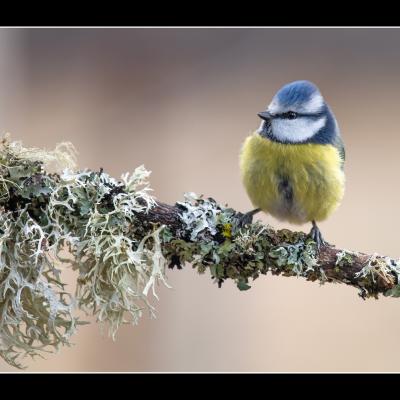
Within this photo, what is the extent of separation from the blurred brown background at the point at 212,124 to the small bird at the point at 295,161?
1.09 meters

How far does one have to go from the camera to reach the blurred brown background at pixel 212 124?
3.08 metres

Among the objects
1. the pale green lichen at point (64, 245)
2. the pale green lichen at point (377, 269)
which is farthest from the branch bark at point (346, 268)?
the pale green lichen at point (64, 245)

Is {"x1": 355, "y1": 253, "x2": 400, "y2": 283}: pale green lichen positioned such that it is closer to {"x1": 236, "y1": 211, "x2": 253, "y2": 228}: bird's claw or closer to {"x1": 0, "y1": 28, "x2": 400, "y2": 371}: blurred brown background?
{"x1": 236, "y1": 211, "x2": 253, "y2": 228}: bird's claw

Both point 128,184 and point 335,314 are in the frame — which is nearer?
point 128,184

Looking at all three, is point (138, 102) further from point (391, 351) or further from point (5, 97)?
point (391, 351)

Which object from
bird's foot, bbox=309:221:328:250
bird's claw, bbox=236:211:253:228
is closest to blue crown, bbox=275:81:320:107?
bird's foot, bbox=309:221:328:250

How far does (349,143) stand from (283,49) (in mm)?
515

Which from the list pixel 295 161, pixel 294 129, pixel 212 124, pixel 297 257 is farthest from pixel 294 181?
pixel 212 124

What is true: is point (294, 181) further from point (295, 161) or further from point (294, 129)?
point (294, 129)

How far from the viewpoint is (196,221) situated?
1.46 m

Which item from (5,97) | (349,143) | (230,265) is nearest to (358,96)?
(349,143)

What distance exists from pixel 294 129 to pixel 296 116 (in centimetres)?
4

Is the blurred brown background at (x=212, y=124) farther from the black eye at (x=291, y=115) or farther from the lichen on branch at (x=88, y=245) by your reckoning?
the lichen on branch at (x=88, y=245)

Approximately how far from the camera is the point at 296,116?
6.56 ft
